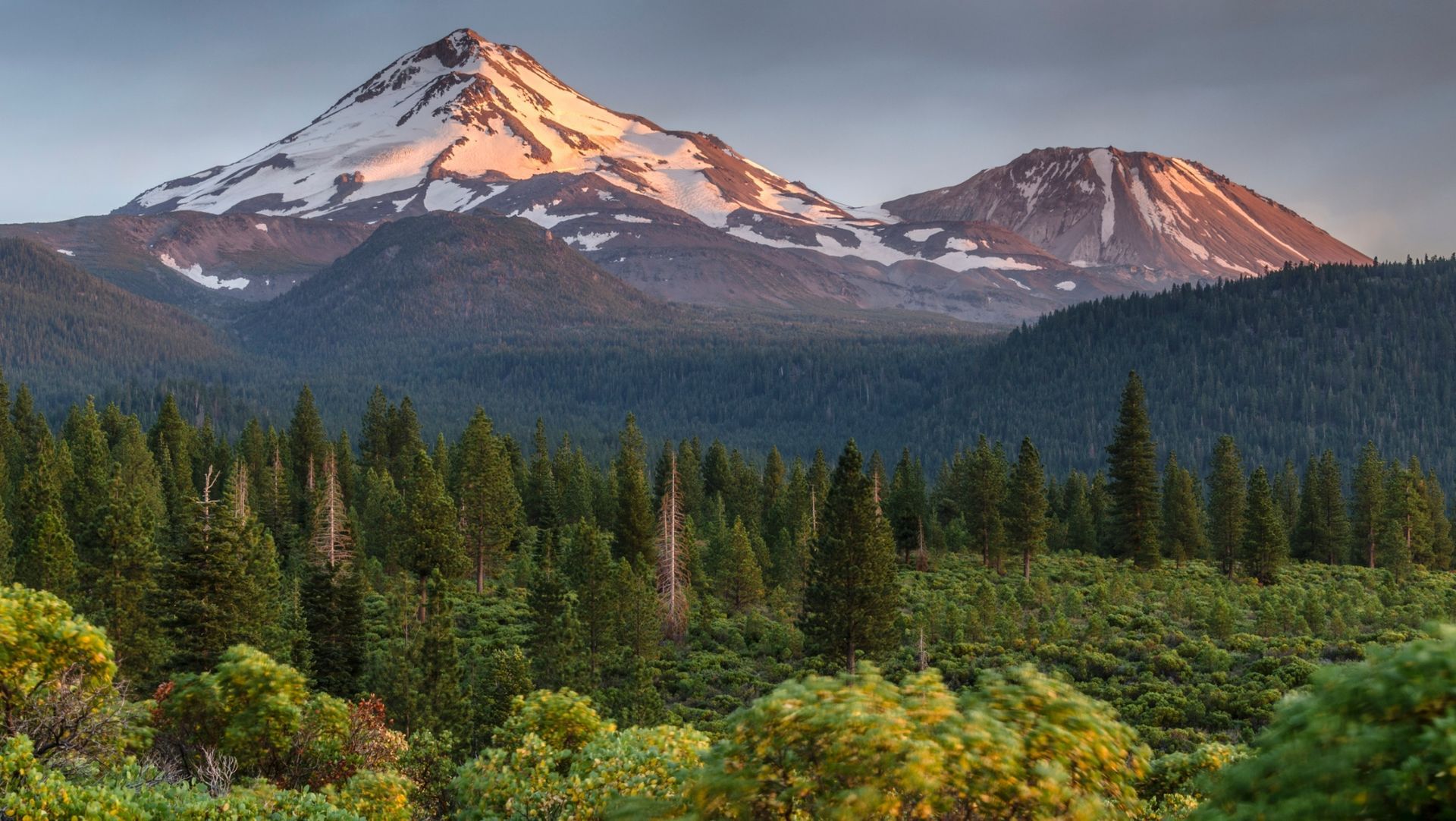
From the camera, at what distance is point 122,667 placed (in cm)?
4550

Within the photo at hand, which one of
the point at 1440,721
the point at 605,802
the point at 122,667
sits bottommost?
the point at 122,667

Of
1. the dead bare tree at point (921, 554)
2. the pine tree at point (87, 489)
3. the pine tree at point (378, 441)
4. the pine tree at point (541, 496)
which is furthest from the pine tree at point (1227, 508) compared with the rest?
the pine tree at point (378, 441)

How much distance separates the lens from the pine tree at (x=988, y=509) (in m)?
83.9

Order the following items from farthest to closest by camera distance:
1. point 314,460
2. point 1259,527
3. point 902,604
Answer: point 314,460
point 1259,527
point 902,604

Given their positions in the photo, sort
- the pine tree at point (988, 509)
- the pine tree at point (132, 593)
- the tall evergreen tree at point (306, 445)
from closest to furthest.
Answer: the pine tree at point (132, 593) → the pine tree at point (988, 509) → the tall evergreen tree at point (306, 445)

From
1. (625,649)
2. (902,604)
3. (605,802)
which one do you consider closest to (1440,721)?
(605,802)

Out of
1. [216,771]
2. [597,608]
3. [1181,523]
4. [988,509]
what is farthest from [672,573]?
[1181,523]

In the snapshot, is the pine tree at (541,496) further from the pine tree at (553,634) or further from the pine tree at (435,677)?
the pine tree at (435,677)

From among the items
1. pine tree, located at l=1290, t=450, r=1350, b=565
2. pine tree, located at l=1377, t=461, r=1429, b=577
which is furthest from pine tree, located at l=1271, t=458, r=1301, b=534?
pine tree, located at l=1377, t=461, r=1429, b=577

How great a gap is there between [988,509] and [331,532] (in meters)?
47.3

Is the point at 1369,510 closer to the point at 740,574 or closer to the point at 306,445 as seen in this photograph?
the point at 740,574

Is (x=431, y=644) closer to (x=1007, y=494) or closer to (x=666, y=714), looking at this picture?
(x=666, y=714)

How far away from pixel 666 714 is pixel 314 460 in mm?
66274

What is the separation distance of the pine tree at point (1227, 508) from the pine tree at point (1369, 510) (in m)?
8.91
